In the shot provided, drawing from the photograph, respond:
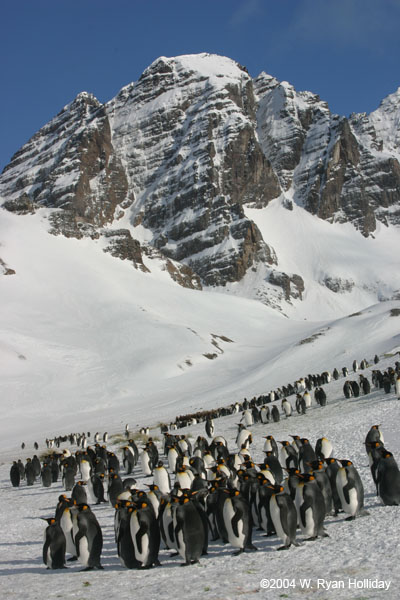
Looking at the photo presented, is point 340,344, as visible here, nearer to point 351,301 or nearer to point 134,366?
point 134,366

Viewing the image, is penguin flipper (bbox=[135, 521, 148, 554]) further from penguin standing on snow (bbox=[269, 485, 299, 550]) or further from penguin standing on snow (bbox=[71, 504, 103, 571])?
penguin standing on snow (bbox=[269, 485, 299, 550])

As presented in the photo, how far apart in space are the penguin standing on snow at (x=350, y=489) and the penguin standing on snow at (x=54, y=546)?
17.0 ft

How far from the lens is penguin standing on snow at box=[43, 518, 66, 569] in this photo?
9602 mm

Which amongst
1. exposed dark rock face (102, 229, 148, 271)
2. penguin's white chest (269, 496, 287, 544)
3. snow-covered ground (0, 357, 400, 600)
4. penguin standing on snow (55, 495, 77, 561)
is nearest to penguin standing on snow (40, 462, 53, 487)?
snow-covered ground (0, 357, 400, 600)

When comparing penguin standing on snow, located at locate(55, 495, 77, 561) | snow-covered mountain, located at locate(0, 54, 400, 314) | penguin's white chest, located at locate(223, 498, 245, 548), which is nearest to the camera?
penguin's white chest, located at locate(223, 498, 245, 548)

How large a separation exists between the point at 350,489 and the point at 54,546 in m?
5.49

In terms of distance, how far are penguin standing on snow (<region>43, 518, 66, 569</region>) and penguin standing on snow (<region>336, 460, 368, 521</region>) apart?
5.18m

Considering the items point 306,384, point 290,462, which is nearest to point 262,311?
point 306,384

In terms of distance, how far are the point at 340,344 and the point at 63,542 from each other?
51177 millimetres

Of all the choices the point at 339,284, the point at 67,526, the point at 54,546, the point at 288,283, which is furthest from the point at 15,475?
the point at 339,284

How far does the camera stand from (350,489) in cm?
1038

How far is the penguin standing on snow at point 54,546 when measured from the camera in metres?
9.60

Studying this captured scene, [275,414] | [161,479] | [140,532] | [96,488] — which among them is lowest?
[140,532]

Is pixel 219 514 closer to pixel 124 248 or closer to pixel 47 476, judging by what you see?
pixel 47 476
